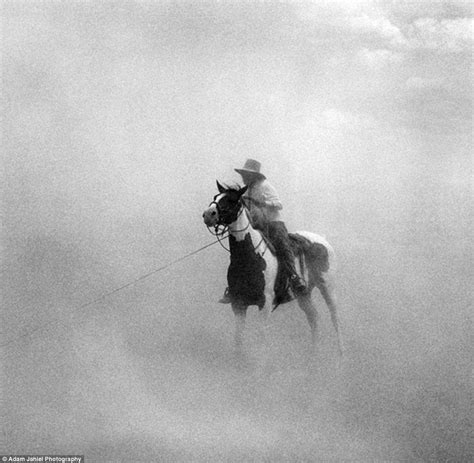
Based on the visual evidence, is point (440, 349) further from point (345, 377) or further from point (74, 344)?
point (74, 344)

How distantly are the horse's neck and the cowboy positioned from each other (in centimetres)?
65

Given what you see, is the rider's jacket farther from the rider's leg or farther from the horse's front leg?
the horse's front leg

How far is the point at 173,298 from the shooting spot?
41.4 ft

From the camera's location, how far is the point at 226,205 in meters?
6.84

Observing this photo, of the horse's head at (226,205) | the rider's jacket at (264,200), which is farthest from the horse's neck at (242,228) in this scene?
the rider's jacket at (264,200)

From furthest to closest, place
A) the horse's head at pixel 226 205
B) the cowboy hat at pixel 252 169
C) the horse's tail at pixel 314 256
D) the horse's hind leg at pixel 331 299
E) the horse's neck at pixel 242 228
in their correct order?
1. the horse's hind leg at pixel 331 299
2. the horse's tail at pixel 314 256
3. the cowboy hat at pixel 252 169
4. the horse's neck at pixel 242 228
5. the horse's head at pixel 226 205

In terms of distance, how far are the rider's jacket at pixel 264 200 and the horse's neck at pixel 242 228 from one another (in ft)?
2.58

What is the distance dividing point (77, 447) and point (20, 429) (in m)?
0.92

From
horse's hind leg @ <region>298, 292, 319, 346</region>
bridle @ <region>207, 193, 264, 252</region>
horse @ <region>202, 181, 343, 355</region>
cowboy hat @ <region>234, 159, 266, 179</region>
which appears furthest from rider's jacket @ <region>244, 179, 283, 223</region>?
horse's hind leg @ <region>298, 292, 319, 346</region>

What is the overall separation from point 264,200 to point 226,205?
1.58 meters

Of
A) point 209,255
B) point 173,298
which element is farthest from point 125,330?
point 209,255

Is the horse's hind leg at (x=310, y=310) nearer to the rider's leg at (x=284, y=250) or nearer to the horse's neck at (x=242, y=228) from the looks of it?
the rider's leg at (x=284, y=250)

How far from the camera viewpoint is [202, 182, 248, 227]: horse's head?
6718 millimetres

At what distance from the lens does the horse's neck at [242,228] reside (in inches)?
283
